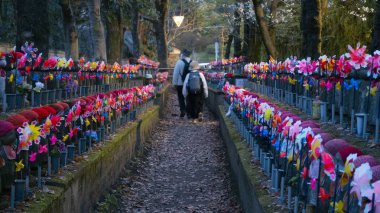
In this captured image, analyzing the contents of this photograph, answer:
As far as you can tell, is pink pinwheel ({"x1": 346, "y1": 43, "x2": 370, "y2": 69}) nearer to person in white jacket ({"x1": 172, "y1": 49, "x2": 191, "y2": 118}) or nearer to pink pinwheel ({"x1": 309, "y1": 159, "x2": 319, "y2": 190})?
pink pinwheel ({"x1": 309, "y1": 159, "x2": 319, "y2": 190})

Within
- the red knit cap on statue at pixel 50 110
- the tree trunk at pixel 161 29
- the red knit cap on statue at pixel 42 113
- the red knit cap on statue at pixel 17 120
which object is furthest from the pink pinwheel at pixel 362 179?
the tree trunk at pixel 161 29

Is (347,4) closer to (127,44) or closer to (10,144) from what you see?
(127,44)

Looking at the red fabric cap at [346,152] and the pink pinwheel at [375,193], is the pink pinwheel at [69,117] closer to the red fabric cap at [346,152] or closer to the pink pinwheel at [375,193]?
the red fabric cap at [346,152]

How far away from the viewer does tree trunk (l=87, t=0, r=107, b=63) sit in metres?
15.1

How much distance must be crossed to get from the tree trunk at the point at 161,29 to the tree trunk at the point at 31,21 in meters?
18.8

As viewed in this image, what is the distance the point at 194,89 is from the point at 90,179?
10213 mm

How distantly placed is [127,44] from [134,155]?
22447 millimetres

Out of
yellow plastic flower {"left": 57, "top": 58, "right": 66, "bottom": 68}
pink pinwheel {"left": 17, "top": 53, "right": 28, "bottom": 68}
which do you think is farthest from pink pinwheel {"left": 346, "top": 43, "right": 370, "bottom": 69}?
yellow plastic flower {"left": 57, "top": 58, "right": 66, "bottom": 68}

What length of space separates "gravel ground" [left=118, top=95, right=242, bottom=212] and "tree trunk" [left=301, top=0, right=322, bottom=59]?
2.85 m

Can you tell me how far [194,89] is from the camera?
16.6 meters

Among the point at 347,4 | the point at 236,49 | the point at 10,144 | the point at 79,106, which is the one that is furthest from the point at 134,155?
the point at 236,49

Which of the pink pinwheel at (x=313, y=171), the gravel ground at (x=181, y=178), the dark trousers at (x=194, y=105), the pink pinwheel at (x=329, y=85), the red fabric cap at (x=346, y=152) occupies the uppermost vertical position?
the pink pinwheel at (x=329, y=85)

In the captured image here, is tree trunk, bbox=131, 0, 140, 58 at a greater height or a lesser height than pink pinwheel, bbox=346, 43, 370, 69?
greater

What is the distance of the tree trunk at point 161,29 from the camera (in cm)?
2948
